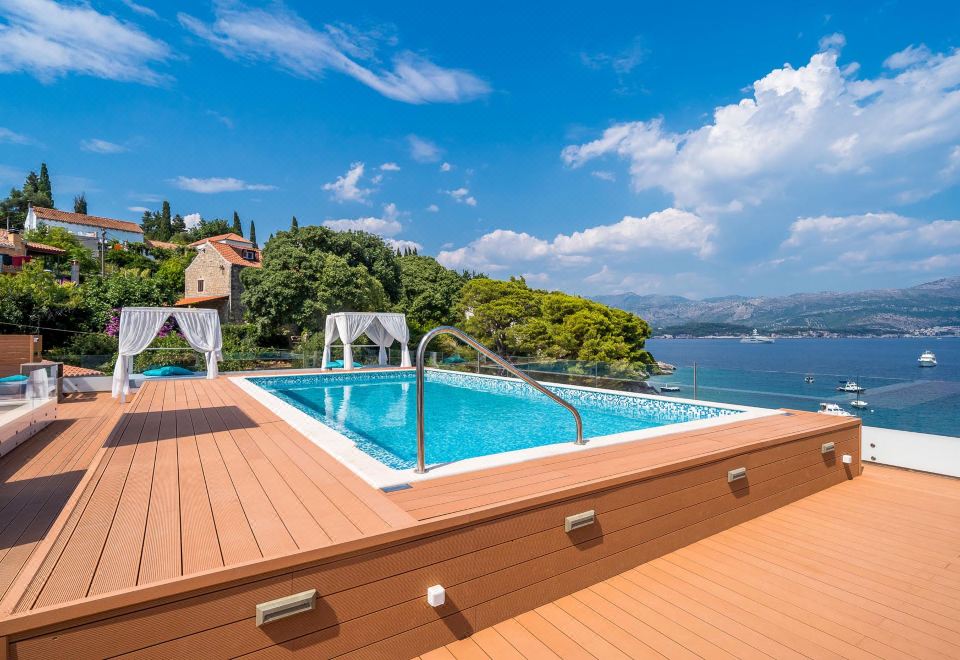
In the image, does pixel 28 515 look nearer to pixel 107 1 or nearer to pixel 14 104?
pixel 107 1

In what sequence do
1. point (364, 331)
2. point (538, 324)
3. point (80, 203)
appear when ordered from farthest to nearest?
point (80, 203) < point (538, 324) < point (364, 331)

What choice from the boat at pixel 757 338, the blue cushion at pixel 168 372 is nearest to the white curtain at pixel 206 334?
the blue cushion at pixel 168 372

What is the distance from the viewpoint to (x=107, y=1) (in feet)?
33.5

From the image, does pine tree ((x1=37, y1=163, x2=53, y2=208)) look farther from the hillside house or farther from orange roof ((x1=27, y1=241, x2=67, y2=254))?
orange roof ((x1=27, y1=241, x2=67, y2=254))

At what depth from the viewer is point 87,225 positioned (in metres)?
39.8

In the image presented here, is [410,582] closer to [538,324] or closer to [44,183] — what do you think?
[538,324]

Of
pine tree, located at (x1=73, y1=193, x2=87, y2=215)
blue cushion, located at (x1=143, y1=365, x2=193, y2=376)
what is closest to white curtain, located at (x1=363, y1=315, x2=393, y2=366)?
blue cushion, located at (x1=143, y1=365, x2=193, y2=376)

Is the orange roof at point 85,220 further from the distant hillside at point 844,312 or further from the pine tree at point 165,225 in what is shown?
the distant hillside at point 844,312

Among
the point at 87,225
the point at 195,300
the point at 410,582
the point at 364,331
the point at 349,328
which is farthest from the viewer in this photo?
the point at 87,225

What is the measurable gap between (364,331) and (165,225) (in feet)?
169

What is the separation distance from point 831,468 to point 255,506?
4738 millimetres

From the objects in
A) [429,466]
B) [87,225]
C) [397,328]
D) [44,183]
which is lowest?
[429,466]

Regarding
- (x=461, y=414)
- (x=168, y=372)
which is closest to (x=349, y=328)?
(x=168, y=372)

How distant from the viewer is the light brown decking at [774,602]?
1905 millimetres
